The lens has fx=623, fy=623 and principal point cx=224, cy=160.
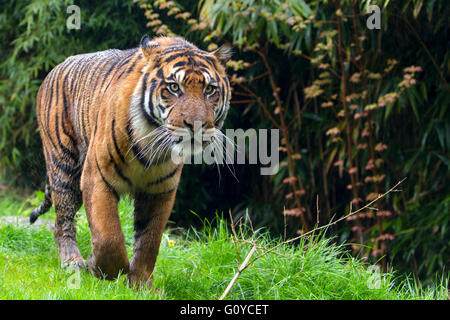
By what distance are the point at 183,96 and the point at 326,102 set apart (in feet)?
9.98

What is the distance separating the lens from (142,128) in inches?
126

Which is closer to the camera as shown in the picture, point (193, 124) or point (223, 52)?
point (193, 124)

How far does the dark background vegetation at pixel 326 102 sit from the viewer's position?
5.19 meters

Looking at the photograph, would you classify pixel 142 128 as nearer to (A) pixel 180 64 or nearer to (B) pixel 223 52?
(A) pixel 180 64

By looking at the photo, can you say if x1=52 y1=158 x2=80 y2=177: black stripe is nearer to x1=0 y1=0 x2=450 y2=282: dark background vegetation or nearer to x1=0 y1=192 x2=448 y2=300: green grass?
x1=0 y1=192 x2=448 y2=300: green grass

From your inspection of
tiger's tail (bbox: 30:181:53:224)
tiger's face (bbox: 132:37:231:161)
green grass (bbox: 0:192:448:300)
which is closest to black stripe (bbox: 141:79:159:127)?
tiger's face (bbox: 132:37:231:161)

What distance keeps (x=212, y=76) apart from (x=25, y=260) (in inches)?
75.4

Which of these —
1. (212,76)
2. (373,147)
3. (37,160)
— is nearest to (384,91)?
(373,147)

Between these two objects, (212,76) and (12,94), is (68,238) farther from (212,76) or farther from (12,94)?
(12,94)

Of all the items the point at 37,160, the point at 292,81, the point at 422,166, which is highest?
the point at 292,81

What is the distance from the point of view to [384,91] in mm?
5371

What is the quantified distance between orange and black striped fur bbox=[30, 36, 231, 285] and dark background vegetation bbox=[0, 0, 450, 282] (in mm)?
1424

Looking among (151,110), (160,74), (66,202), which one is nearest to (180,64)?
(160,74)

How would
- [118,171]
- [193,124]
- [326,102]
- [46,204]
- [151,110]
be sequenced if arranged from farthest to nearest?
[326,102] → [46,204] → [118,171] → [151,110] → [193,124]
